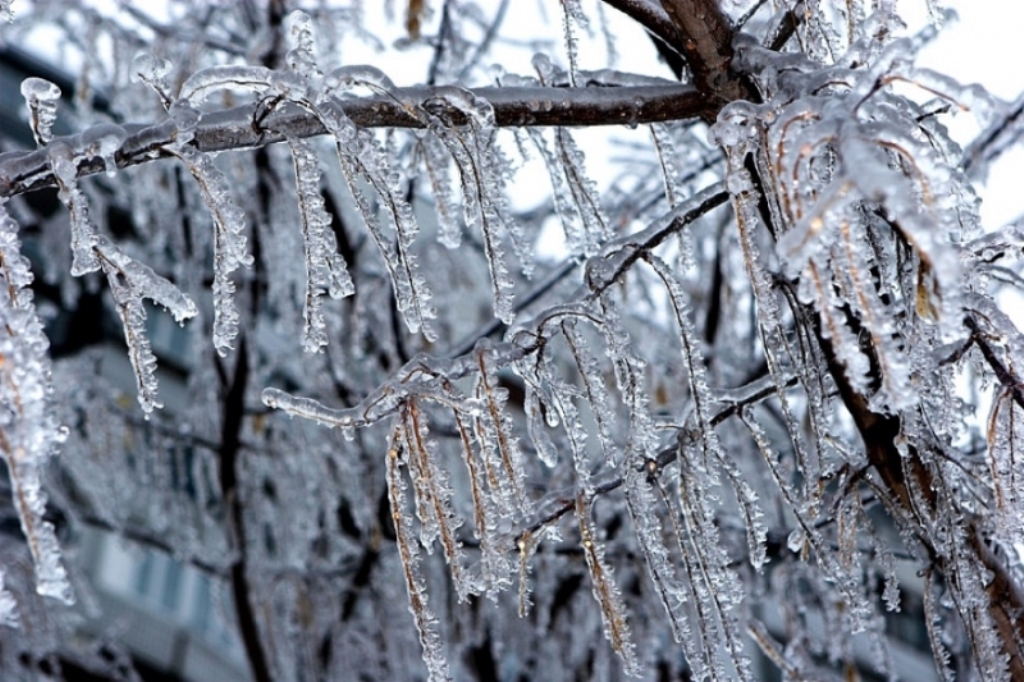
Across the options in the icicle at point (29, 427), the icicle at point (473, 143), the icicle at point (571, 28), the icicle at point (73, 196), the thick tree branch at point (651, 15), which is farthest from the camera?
the icicle at point (571, 28)

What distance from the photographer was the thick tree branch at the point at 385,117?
4.38ft

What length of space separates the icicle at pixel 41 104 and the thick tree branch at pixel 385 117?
5cm

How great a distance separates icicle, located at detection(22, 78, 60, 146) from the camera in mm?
1382

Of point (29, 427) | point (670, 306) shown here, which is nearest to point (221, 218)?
point (29, 427)

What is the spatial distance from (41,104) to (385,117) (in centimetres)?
41

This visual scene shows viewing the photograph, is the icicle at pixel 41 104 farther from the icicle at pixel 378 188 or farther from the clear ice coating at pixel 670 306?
the icicle at pixel 378 188

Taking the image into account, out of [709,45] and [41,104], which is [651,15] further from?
[41,104]

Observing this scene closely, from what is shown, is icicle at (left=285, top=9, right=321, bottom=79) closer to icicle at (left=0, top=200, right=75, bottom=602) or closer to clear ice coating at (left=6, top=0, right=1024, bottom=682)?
clear ice coating at (left=6, top=0, right=1024, bottom=682)

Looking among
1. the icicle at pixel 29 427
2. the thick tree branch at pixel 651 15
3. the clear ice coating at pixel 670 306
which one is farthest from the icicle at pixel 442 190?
the icicle at pixel 29 427

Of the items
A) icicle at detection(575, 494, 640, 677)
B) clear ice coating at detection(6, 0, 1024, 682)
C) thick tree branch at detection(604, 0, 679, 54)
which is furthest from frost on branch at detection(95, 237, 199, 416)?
thick tree branch at detection(604, 0, 679, 54)

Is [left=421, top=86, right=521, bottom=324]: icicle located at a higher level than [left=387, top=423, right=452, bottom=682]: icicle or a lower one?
higher

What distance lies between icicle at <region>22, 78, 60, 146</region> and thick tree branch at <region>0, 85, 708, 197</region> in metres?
0.05

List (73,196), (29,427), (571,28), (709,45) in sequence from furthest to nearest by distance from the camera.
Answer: (571,28) → (709,45) → (73,196) → (29,427)

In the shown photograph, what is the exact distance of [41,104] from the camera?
139 cm
